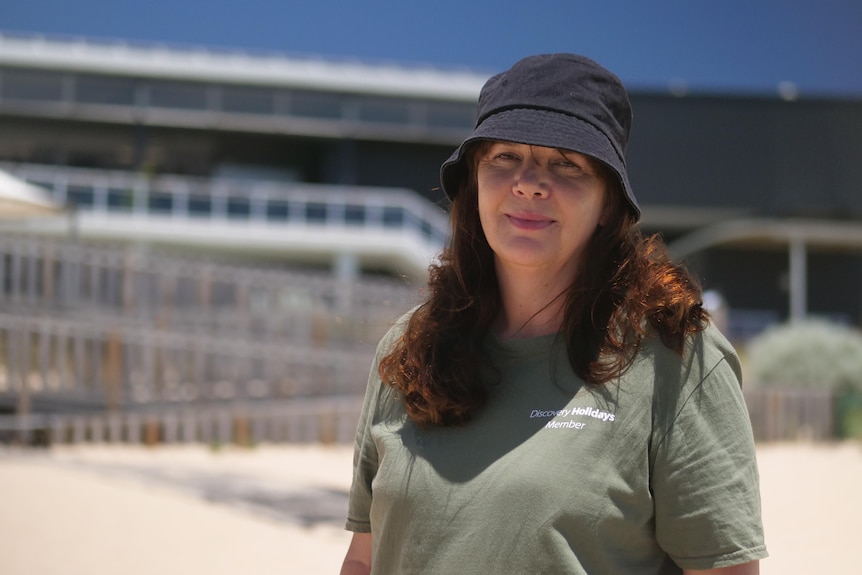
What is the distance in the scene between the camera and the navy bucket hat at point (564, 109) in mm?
1760

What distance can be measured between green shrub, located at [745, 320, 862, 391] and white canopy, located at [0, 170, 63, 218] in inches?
374

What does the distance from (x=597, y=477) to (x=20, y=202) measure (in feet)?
35.4

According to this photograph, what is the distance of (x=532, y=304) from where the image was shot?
1.93 meters

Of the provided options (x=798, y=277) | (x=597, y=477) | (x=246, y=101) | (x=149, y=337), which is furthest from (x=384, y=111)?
(x=597, y=477)

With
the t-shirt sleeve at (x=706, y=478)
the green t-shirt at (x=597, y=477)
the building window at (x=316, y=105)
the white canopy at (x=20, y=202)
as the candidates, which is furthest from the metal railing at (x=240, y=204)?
the t-shirt sleeve at (x=706, y=478)

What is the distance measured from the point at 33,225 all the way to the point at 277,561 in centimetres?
1809

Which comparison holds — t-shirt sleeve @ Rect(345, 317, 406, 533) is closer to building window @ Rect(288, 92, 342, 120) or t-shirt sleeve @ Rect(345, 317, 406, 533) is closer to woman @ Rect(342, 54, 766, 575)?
woman @ Rect(342, 54, 766, 575)

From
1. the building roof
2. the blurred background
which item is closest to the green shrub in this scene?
the blurred background

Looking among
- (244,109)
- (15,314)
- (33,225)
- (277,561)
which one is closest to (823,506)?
(277,561)

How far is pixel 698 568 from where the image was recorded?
1.62 m

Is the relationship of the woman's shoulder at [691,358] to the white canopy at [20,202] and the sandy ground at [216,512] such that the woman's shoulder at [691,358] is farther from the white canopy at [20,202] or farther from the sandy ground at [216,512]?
the white canopy at [20,202]

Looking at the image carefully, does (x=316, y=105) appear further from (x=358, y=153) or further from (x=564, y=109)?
(x=564, y=109)

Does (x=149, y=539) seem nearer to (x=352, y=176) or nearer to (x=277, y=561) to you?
(x=277, y=561)

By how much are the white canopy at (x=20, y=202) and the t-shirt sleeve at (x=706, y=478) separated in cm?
1060
